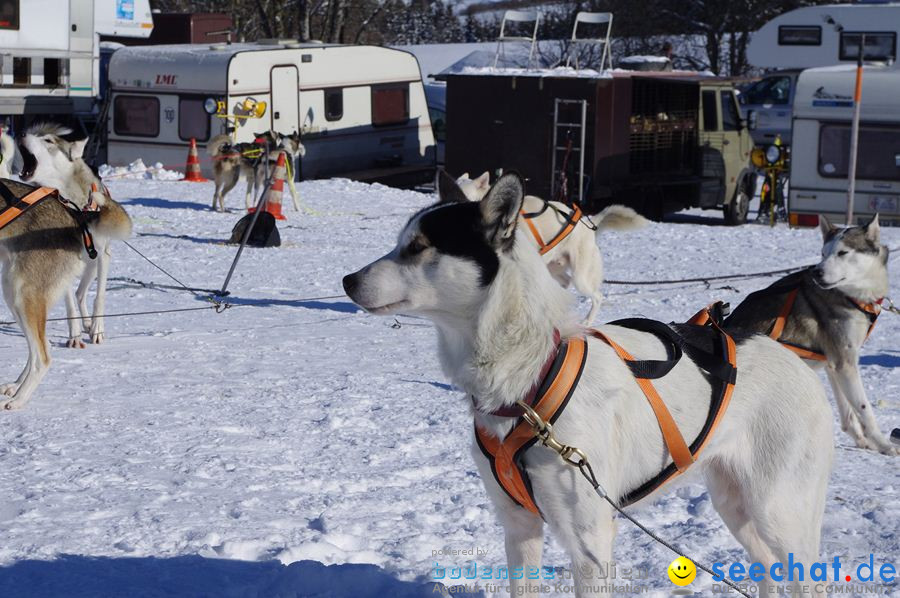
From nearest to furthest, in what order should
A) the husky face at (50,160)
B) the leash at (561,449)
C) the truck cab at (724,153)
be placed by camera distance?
the leash at (561,449) → the husky face at (50,160) → the truck cab at (724,153)

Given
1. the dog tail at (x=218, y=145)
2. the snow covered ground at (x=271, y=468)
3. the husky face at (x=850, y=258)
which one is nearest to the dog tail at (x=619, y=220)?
the snow covered ground at (x=271, y=468)

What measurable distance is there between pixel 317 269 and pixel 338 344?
2.89 meters

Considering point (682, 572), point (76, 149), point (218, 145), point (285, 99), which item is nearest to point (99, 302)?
point (76, 149)

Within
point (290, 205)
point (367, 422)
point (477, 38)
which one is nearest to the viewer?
point (367, 422)

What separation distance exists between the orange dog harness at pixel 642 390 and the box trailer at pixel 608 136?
11.7 m

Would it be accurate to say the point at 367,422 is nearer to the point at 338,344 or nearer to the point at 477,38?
the point at 338,344

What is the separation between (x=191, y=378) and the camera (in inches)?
232

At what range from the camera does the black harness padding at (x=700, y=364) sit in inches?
109

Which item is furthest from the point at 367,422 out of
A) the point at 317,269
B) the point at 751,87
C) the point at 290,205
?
the point at 751,87

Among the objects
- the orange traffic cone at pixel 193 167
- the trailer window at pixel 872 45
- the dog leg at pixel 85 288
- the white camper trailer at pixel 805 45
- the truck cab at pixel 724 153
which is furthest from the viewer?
the orange traffic cone at pixel 193 167

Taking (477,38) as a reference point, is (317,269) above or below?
below

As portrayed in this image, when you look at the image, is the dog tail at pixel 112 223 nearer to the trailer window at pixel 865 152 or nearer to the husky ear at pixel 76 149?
the husky ear at pixel 76 149

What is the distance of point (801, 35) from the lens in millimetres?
17094

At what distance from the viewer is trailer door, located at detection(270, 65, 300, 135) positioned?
16625mm
